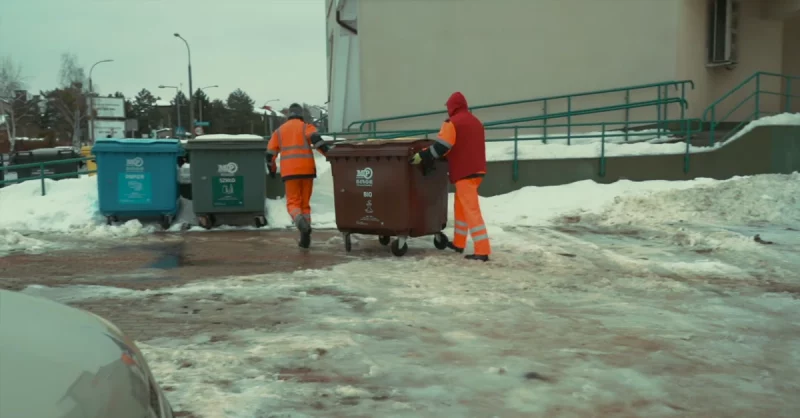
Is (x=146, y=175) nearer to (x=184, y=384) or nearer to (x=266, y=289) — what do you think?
(x=266, y=289)

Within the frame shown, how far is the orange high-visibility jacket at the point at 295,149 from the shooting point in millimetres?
8984

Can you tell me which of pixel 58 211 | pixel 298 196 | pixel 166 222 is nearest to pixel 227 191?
pixel 166 222

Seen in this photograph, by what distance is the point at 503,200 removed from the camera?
13086 mm

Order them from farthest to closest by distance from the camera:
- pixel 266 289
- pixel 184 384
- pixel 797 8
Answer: pixel 797 8
pixel 266 289
pixel 184 384

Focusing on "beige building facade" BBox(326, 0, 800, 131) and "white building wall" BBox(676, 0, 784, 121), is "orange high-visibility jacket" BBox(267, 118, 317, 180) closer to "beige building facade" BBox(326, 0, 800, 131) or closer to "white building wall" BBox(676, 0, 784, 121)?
"beige building facade" BBox(326, 0, 800, 131)

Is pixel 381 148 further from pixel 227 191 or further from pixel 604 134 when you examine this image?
pixel 604 134

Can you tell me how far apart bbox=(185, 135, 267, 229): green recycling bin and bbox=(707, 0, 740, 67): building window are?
11.3 m

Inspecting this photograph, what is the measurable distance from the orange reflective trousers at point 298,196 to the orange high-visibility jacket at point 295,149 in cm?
11

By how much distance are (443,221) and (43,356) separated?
272 inches

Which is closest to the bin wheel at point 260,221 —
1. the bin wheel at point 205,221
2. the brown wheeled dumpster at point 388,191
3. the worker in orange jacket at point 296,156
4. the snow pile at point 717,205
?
the bin wheel at point 205,221

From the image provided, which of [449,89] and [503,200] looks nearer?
[503,200]

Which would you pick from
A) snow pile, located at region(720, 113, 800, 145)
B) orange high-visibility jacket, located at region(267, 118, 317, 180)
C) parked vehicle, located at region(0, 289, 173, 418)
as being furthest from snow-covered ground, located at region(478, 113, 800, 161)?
parked vehicle, located at region(0, 289, 173, 418)

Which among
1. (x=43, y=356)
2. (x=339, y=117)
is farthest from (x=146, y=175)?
(x=339, y=117)

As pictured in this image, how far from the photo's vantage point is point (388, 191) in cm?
809
